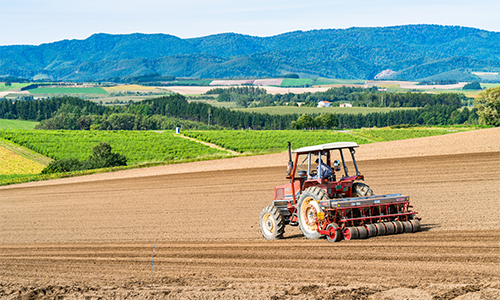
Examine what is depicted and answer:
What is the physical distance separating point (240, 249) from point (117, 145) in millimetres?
61547

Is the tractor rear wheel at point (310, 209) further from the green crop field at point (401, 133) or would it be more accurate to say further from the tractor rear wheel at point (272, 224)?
the green crop field at point (401, 133)

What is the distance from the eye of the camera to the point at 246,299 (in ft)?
29.4

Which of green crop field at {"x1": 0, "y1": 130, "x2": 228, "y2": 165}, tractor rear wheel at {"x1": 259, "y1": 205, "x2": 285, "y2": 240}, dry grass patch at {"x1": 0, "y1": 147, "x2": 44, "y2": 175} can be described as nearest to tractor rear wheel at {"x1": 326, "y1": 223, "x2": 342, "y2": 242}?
tractor rear wheel at {"x1": 259, "y1": 205, "x2": 285, "y2": 240}

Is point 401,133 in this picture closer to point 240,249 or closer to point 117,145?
point 117,145

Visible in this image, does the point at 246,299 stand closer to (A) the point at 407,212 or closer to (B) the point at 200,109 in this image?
(A) the point at 407,212

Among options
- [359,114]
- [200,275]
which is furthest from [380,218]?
[359,114]

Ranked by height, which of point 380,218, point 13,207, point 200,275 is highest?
point 380,218

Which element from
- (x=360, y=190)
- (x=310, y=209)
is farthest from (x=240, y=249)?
(x=360, y=190)

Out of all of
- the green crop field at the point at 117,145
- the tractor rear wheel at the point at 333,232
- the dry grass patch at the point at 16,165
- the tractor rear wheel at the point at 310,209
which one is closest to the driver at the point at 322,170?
the tractor rear wheel at the point at 310,209

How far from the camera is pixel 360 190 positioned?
13.6m

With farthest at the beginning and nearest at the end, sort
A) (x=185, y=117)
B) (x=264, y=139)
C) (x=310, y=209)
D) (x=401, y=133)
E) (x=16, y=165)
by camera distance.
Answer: (x=185, y=117) → (x=401, y=133) → (x=264, y=139) → (x=16, y=165) → (x=310, y=209)

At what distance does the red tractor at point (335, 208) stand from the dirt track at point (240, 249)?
320 mm

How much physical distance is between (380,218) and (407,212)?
3.26 feet

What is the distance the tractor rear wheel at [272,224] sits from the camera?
47.2 ft
